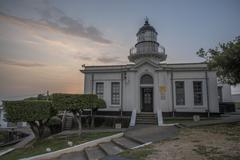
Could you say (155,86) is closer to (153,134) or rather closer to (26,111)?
(153,134)

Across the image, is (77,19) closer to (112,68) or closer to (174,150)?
(112,68)

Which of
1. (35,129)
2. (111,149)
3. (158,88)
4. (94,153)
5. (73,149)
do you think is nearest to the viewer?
(94,153)

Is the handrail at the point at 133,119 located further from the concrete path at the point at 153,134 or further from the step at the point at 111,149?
the step at the point at 111,149

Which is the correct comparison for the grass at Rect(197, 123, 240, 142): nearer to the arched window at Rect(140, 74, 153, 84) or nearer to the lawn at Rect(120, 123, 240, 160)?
the lawn at Rect(120, 123, 240, 160)

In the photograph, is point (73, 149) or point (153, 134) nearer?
point (73, 149)

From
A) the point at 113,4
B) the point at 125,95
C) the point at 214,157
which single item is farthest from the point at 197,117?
the point at 113,4

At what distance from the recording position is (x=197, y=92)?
15523mm

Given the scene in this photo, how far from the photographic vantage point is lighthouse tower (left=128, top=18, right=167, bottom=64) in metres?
20.2

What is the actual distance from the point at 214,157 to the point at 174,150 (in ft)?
4.27

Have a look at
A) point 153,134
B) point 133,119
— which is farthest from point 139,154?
point 133,119

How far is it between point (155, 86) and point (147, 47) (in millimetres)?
6469

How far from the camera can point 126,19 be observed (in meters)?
13.1

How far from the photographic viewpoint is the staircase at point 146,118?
1397 cm

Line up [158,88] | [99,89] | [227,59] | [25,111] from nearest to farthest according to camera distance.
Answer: [25,111] < [227,59] < [158,88] < [99,89]
